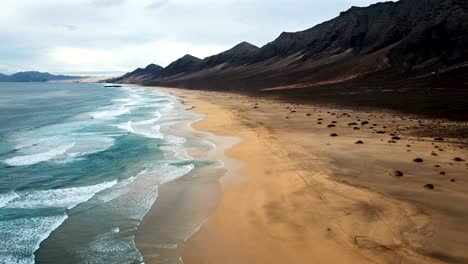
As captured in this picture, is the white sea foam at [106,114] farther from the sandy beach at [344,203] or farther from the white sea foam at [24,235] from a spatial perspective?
the white sea foam at [24,235]

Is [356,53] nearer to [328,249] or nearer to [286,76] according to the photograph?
[286,76]

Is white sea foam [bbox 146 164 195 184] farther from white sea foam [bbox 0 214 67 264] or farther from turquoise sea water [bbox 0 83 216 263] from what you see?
white sea foam [bbox 0 214 67 264]

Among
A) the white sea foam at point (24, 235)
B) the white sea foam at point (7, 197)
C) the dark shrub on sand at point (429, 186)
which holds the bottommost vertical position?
the white sea foam at point (7, 197)

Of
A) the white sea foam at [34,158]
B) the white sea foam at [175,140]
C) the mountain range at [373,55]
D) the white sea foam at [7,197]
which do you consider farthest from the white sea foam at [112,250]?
the mountain range at [373,55]

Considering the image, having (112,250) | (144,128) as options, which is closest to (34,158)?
(144,128)

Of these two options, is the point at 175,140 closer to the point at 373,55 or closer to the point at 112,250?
the point at 112,250
